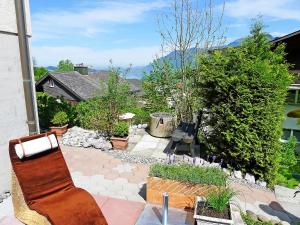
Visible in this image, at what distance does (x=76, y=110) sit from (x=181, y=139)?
215 inches

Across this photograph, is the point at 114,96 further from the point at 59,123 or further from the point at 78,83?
the point at 78,83

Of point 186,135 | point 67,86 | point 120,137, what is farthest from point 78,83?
point 186,135

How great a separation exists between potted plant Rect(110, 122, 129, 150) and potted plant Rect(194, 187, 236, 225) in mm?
4045

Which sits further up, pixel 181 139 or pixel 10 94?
pixel 10 94

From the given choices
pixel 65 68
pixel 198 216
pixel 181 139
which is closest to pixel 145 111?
pixel 181 139

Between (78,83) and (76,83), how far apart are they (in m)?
0.35

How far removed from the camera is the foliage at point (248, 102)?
5902 mm

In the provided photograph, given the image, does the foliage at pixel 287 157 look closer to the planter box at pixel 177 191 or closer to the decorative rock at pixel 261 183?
the decorative rock at pixel 261 183

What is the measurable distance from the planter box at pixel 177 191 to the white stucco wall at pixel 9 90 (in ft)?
9.39

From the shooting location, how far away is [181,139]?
7.00m

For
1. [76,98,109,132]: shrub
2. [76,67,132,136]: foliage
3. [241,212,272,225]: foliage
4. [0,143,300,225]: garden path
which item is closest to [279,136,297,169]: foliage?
[0,143,300,225]: garden path

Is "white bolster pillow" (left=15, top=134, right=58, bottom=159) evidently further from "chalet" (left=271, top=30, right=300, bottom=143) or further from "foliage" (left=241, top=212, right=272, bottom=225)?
"chalet" (left=271, top=30, right=300, bottom=143)

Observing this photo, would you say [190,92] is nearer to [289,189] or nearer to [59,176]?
[289,189]

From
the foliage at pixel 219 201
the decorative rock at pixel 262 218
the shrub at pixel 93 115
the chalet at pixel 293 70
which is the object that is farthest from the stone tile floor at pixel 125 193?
the chalet at pixel 293 70
